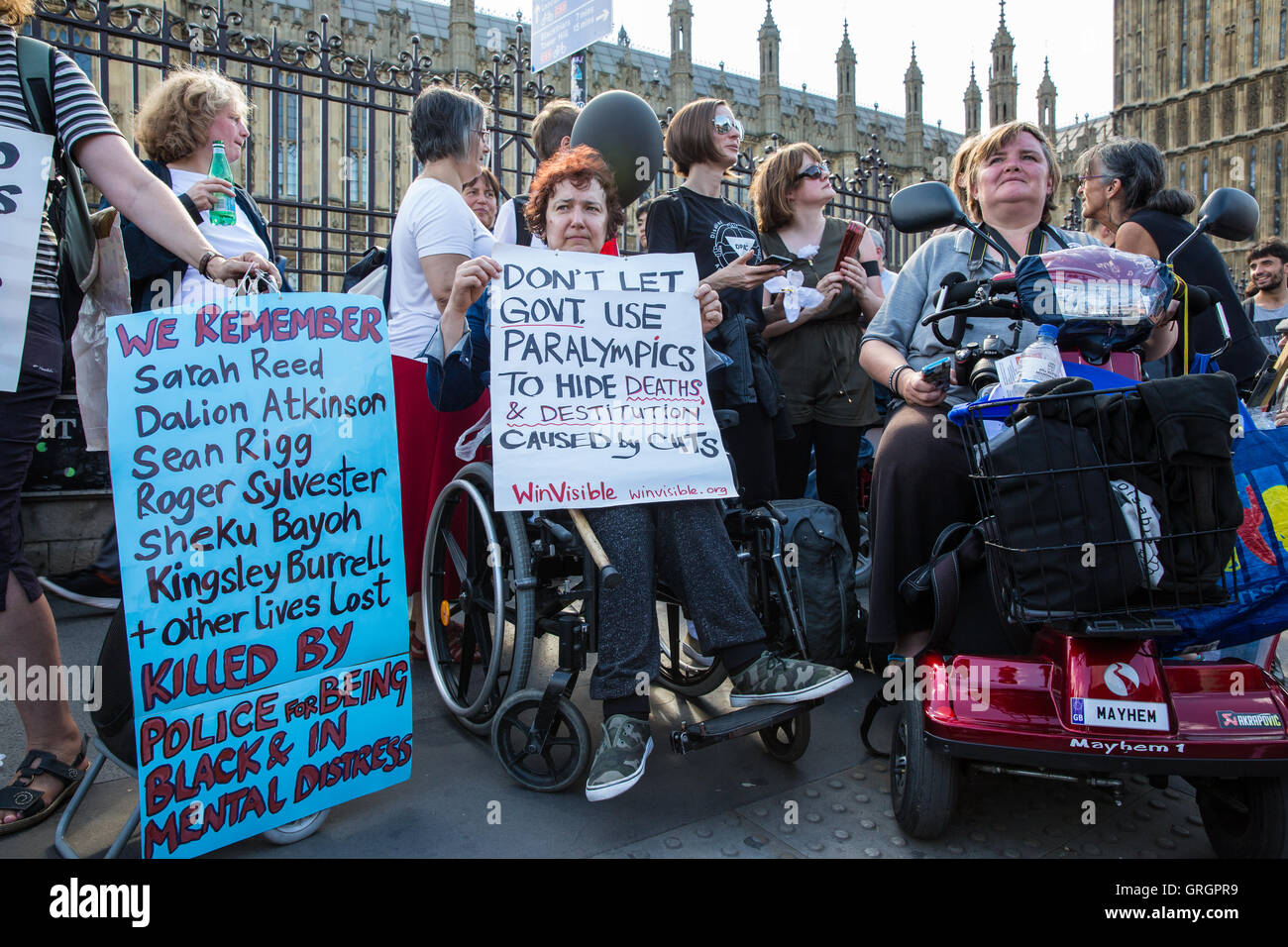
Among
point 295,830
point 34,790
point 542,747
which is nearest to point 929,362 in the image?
point 542,747

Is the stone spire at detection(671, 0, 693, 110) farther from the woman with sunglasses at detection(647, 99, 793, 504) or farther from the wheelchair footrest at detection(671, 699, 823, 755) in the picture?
the wheelchair footrest at detection(671, 699, 823, 755)

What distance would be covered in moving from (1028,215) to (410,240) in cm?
236

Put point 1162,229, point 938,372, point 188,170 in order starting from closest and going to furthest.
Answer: point 938,372, point 188,170, point 1162,229

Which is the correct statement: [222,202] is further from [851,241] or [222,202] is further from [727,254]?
[851,241]

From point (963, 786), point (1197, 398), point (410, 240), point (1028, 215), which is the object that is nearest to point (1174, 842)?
point (963, 786)

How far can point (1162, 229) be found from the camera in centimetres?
346

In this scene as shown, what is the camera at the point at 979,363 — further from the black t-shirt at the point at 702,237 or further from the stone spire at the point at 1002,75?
the stone spire at the point at 1002,75

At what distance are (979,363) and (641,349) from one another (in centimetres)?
104

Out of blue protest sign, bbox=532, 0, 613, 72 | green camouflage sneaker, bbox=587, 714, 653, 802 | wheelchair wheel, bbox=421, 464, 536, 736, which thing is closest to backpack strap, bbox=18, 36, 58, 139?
wheelchair wheel, bbox=421, 464, 536, 736

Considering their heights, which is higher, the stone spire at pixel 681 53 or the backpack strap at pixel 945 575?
the stone spire at pixel 681 53

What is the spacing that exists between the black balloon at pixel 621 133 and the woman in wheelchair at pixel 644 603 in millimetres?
1326

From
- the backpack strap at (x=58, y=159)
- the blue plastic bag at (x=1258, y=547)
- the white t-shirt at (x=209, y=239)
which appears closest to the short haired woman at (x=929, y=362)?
the blue plastic bag at (x=1258, y=547)

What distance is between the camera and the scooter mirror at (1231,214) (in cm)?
229

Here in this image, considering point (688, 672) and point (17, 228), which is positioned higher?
point (17, 228)
